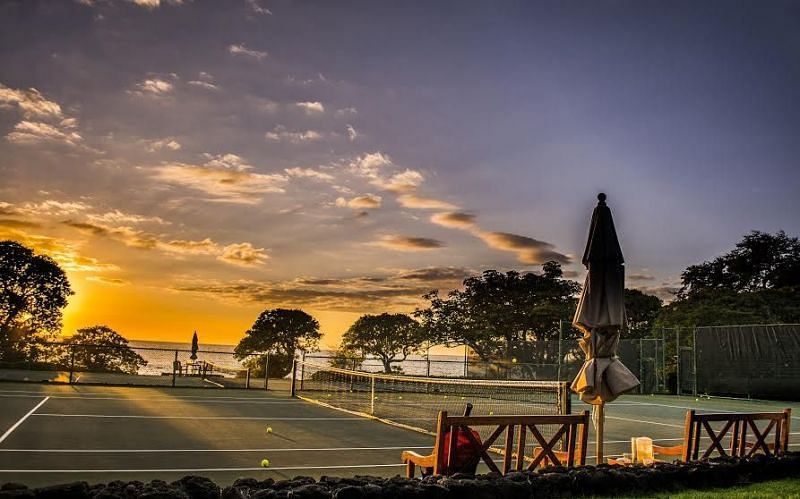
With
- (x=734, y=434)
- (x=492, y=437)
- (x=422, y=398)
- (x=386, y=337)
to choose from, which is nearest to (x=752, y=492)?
(x=734, y=434)

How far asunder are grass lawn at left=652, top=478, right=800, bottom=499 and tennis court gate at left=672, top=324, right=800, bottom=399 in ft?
70.6

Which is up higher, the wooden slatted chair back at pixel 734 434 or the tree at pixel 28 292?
the tree at pixel 28 292

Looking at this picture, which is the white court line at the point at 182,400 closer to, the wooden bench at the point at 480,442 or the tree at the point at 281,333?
the wooden bench at the point at 480,442

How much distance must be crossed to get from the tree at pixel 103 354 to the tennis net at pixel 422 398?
443 inches

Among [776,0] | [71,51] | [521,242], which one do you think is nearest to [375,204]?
[71,51]

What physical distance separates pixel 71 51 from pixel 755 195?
20.9 metres

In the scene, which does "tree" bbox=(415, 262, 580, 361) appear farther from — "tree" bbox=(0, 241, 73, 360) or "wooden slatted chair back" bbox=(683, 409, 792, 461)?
"wooden slatted chair back" bbox=(683, 409, 792, 461)

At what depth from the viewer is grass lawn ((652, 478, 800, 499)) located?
7.26 metres

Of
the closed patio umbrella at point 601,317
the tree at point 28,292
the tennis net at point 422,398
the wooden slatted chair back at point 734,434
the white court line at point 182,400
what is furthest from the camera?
the tree at point 28,292

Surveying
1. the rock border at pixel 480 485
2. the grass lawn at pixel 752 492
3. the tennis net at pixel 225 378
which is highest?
the rock border at pixel 480 485

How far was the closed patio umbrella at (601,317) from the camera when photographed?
8.61m

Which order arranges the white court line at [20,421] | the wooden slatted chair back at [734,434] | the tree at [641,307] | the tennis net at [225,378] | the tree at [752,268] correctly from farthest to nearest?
the tree at [641,307]
the tree at [752,268]
the tennis net at [225,378]
the white court line at [20,421]
the wooden slatted chair back at [734,434]

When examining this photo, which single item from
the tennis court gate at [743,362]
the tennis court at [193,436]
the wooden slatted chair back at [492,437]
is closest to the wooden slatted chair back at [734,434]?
the wooden slatted chair back at [492,437]

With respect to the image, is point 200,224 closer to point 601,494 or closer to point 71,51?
point 71,51
